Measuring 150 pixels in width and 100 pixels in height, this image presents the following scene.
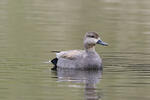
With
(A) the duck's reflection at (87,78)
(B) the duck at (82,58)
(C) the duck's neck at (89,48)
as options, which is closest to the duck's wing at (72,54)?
(B) the duck at (82,58)

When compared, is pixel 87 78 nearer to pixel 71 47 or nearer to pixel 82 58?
pixel 82 58

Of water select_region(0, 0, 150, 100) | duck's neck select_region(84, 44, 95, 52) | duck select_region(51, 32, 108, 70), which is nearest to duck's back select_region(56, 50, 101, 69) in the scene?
duck select_region(51, 32, 108, 70)

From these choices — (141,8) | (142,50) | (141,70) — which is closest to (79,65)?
(141,70)

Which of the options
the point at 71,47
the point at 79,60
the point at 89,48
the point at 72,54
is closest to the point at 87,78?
the point at 79,60

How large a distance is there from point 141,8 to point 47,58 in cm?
1309

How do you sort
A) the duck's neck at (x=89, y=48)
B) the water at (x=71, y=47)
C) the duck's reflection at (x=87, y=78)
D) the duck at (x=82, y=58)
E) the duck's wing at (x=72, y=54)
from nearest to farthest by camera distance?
the duck's reflection at (x=87, y=78) < the water at (x=71, y=47) < the duck at (x=82, y=58) < the duck's wing at (x=72, y=54) < the duck's neck at (x=89, y=48)

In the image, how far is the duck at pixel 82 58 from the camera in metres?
17.3

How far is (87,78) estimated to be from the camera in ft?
52.5

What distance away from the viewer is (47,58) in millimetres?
18438

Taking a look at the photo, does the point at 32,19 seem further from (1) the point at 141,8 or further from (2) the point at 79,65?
(2) the point at 79,65

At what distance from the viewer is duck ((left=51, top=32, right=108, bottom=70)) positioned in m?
17.3

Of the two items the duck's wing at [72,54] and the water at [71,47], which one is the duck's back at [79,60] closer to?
the duck's wing at [72,54]

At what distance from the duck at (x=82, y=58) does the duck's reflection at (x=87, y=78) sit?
24 cm

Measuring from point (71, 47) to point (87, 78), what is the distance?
4330 mm
